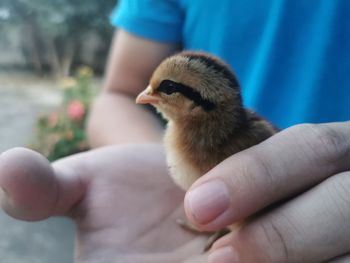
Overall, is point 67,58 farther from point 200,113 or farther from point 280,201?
point 280,201

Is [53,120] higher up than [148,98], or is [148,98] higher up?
[148,98]

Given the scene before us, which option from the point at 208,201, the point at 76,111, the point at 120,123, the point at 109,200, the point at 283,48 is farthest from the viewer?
the point at 76,111

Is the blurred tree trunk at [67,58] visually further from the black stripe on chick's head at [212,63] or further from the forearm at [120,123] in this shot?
the black stripe on chick's head at [212,63]

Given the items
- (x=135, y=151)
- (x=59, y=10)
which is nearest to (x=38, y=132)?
(x=59, y=10)

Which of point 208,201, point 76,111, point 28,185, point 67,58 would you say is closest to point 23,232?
point 28,185

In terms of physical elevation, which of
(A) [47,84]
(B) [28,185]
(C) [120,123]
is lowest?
(A) [47,84]

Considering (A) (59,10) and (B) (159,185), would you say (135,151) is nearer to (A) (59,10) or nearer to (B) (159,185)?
(B) (159,185)

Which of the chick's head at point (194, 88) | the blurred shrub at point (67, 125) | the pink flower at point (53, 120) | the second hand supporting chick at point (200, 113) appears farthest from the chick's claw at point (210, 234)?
the pink flower at point (53, 120)
